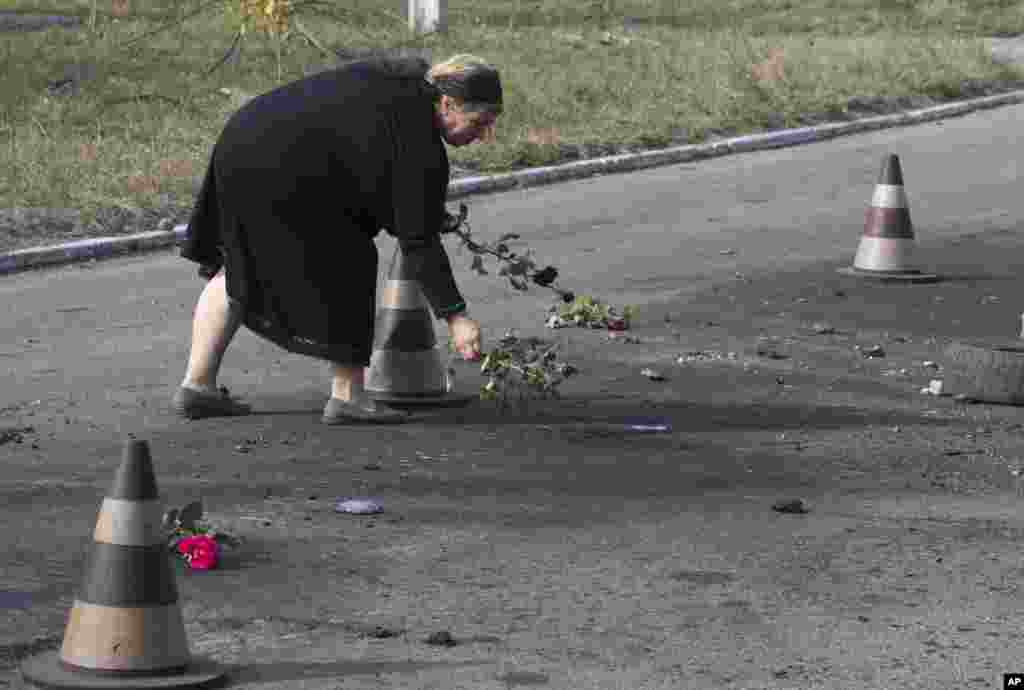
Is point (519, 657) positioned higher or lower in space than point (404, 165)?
lower

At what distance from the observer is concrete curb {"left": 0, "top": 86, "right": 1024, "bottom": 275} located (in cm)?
1382

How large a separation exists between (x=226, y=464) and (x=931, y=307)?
17.7ft

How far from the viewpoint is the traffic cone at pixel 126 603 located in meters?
5.64

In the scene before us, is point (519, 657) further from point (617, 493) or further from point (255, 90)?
point (255, 90)

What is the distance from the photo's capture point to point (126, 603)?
566cm

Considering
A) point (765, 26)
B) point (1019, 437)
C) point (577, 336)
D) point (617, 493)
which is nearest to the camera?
point (617, 493)

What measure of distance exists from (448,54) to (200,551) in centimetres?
1726

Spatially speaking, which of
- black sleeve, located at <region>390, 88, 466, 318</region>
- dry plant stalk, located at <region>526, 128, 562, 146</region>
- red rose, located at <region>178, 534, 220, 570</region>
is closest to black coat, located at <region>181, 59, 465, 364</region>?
black sleeve, located at <region>390, 88, 466, 318</region>

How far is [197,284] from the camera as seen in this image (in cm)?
1291

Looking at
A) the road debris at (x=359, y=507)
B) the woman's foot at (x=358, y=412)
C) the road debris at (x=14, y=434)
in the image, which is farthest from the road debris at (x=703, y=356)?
the road debris at (x=359, y=507)

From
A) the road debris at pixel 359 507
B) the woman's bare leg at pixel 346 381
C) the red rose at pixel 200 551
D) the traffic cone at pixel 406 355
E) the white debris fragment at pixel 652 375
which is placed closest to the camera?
the red rose at pixel 200 551

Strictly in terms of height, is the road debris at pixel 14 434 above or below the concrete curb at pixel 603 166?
below

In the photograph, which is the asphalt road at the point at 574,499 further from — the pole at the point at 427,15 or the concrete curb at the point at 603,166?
the pole at the point at 427,15

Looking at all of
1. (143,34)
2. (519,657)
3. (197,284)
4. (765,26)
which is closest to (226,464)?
(519,657)
